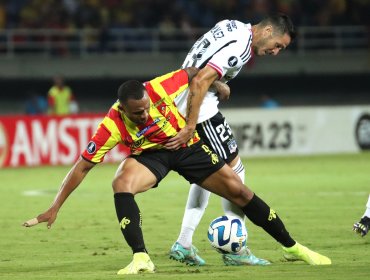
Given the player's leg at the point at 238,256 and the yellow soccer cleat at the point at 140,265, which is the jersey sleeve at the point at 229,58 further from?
the yellow soccer cleat at the point at 140,265

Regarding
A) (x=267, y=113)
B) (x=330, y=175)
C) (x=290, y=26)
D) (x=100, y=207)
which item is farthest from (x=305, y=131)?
(x=290, y=26)

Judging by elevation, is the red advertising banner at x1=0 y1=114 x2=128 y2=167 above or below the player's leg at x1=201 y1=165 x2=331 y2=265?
above

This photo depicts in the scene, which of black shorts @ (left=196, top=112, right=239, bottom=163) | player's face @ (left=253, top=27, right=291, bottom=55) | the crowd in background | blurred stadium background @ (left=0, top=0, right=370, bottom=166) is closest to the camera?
player's face @ (left=253, top=27, right=291, bottom=55)

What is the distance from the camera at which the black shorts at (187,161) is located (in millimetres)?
7859

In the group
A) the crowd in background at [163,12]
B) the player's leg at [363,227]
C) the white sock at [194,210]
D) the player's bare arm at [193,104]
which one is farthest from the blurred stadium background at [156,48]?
the player's bare arm at [193,104]

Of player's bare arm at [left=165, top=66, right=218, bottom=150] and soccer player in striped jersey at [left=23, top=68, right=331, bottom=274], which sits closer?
soccer player in striped jersey at [left=23, top=68, right=331, bottom=274]

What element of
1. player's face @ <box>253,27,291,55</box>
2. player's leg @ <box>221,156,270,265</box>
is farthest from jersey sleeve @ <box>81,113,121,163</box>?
player's face @ <box>253,27,291,55</box>

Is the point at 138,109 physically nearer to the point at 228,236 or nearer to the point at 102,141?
the point at 102,141

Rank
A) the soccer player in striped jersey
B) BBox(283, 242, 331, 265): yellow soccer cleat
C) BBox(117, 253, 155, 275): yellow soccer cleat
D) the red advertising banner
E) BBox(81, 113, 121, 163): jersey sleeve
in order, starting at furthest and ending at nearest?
the red advertising banner → BBox(283, 242, 331, 265): yellow soccer cleat → BBox(81, 113, 121, 163): jersey sleeve → the soccer player in striped jersey → BBox(117, 253, 155, 275): yellow soccer cleat

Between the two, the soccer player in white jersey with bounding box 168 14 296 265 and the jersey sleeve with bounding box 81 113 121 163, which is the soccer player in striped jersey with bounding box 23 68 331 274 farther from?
the soccer player in white jersey with bounding box 168 14 296 265

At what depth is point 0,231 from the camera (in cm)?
1108

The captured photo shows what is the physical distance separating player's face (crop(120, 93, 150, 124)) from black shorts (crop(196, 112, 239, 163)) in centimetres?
96

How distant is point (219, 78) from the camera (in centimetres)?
810

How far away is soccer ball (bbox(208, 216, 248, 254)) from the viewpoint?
8.13m
